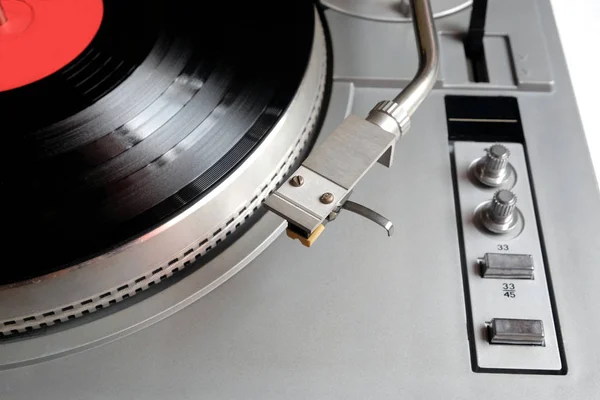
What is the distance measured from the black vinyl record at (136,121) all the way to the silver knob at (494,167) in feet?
0.73

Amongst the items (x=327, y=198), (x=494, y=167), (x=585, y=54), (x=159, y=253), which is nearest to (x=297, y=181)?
(x=327, y=198)

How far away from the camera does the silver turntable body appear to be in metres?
0.65

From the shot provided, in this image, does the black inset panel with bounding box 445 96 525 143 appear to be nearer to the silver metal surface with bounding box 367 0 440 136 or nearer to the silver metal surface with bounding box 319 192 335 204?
the silver metal surface with bounding box 367 0 440 136

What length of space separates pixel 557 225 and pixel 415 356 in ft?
0.71

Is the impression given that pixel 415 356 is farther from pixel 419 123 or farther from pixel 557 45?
pixel 557 45

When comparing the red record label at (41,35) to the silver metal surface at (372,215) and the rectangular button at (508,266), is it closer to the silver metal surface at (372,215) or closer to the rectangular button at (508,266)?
the silver metal surface at (372,215)

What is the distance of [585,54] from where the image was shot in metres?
1.14

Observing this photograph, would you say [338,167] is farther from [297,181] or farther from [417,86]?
[417,86]

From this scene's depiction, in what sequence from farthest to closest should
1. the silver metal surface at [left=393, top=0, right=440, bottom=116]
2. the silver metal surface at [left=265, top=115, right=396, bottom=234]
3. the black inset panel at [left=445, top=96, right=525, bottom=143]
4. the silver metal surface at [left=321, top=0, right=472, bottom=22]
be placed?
1. the silver metal surface at [left=321, top=0, right=472, bottom=22]
2. the black inset panel at [left=445, top=96, right=525, bottom=143]
3. the silver metal surface at [left=393, top=0, right=440, bottom=116]
4. the silver metal surface at [left=265, top=115, right=396, bottom=234]

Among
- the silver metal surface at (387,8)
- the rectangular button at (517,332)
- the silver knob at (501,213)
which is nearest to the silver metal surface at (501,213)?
the silver knob at (501,213)

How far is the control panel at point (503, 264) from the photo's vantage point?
2.17 ft

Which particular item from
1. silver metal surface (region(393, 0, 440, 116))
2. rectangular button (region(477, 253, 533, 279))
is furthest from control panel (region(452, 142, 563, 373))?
silver metal surface (region(393, 0, 440, 116))

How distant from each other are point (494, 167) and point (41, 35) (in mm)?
521

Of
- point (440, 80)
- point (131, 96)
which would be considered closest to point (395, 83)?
point (440, 80)
